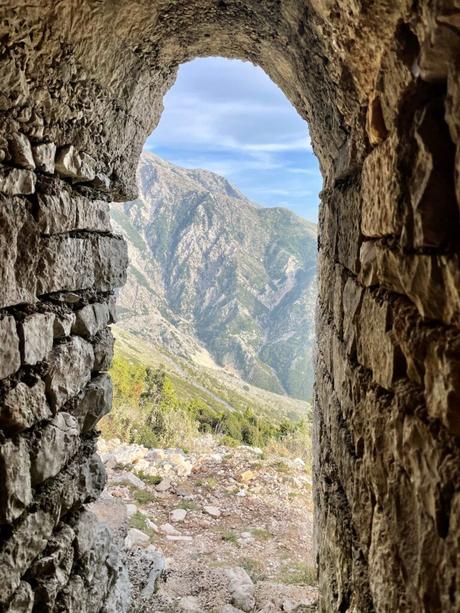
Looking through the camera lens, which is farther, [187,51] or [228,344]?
[228,344]

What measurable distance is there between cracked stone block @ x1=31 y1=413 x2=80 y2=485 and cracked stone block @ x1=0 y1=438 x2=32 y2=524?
0.29 ft

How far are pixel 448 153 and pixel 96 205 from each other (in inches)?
94.6

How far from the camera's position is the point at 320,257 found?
12.6 ft

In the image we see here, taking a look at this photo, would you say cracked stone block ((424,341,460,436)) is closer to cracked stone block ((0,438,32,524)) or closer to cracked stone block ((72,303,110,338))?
cracked stone block ((0,438,32,524))

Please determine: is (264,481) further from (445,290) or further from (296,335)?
(296,335)

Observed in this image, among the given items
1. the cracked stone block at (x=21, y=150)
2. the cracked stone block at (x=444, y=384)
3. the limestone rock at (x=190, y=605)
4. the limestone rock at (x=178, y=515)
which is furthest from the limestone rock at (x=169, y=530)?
the cracked stone block at (x=444, y=384)

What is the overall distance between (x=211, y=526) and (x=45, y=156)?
5.19 m

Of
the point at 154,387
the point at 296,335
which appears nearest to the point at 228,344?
the point at 296,335

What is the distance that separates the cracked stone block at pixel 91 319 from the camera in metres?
2.95

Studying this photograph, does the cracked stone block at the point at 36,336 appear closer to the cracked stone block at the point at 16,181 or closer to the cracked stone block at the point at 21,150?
the cracked stone block at the point at 16,181

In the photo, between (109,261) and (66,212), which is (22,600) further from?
(109,261)

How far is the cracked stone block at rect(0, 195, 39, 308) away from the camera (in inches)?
83.7


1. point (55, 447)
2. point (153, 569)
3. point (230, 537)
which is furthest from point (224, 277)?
point (55, 447)

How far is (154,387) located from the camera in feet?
49.5
